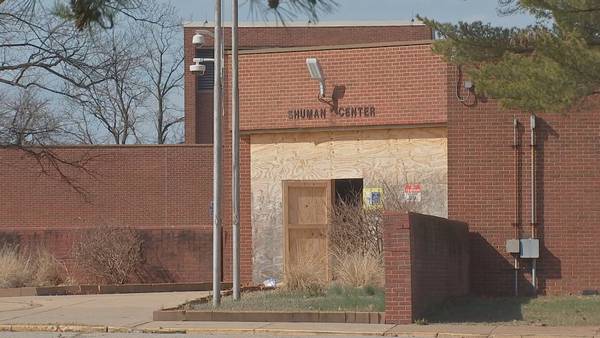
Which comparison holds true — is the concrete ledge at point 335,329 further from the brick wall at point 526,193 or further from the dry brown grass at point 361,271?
the brick wall at point 526,193

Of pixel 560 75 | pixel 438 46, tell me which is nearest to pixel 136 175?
pixel 438 46

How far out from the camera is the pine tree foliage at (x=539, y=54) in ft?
51.8

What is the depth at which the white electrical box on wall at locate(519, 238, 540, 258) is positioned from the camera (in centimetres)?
2117

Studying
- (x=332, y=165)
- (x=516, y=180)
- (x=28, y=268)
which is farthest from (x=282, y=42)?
(x=516, y=180)

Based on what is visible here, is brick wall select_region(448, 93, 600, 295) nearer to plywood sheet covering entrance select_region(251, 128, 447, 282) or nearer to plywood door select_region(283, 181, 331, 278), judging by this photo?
plywood sheet covering entrance select_region(251, 128, 447, 282)

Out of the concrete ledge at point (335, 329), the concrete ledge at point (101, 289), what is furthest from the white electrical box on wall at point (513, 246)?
the concrete ledge at point (101, 289)

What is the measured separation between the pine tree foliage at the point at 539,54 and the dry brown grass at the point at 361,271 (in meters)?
4.67

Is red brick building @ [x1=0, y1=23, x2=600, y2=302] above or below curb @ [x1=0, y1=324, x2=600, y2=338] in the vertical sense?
above

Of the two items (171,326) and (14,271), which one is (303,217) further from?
(171,326)

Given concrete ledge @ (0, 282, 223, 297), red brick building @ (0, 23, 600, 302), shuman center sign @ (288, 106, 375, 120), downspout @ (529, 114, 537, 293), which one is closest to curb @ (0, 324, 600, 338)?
downspout @ (529, 114, 537, 293)

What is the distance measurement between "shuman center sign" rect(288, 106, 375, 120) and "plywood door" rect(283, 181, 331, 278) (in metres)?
1.51

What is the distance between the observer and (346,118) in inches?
940

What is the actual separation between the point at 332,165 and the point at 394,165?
1.45 metres

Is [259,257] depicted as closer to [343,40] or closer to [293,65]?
[293,65]
